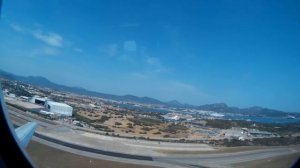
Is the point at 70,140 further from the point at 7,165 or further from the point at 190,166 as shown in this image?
the point at 7,165

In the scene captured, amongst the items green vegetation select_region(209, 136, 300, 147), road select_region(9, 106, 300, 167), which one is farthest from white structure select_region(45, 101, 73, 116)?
green vegetation select_region(209, 136, 300, 147)

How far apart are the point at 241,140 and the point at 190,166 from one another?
56.1 feet

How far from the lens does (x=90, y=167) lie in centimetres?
1308

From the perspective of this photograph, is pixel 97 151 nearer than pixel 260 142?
Yes

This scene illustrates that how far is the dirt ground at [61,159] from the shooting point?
12547mm

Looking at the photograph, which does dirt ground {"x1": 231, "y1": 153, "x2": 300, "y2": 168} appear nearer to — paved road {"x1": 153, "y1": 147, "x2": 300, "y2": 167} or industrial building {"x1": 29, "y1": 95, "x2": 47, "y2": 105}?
paved road {"x1": 153, "y1": 147, "x2": 300, "y2": 167}

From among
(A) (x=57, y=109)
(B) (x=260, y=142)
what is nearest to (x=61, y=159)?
(A) (x=57, y=109)

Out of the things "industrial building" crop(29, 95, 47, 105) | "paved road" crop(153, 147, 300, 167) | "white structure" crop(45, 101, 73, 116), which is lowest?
"paved road" crop(153, 147, 300, 167)

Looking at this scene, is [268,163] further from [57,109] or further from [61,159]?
[57,109]

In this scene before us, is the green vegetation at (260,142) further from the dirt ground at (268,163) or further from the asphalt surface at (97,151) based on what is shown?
the asphalt surface at (97,151)

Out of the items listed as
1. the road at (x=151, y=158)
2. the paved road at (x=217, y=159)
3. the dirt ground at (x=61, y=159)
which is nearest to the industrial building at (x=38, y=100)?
the road at (x=151, y=158)

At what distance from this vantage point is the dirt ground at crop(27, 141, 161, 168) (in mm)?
12547

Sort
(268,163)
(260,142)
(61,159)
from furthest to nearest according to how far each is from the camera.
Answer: (260,142) < (268,163) < (61,159)

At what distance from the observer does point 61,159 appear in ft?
44.2
